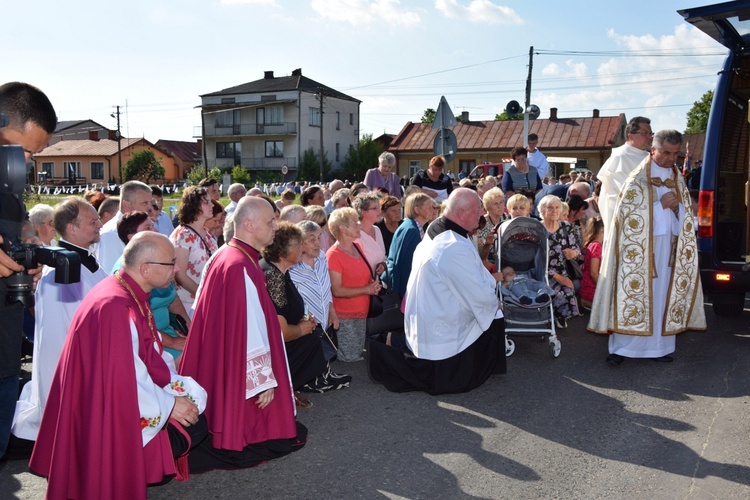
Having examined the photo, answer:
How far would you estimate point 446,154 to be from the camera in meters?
11.0

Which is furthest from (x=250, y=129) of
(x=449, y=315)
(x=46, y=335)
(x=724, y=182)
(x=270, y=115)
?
(x=46, y=335)

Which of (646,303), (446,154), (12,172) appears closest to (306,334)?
(12,172)

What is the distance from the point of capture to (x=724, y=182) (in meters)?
7.94

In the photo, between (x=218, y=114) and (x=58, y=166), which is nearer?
(x=218, y=114)

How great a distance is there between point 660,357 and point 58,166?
81.0 metres

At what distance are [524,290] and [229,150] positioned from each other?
2432 inches

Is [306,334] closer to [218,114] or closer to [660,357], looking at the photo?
[660,357]

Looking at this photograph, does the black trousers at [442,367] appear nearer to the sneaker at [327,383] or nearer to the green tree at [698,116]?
the sneaker at [327,383]

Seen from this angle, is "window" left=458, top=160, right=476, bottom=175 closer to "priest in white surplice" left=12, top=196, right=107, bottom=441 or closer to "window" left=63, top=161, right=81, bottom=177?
"window" left=63, top=161, right=81, bottom=177

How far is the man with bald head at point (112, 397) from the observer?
11.8 feet

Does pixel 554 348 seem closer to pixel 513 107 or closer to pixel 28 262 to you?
pixel 28 262

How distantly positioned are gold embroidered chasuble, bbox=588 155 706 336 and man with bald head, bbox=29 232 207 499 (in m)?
4.88

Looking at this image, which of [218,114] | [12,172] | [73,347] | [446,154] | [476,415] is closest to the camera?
[12,172]

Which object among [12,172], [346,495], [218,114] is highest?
[218,114]
